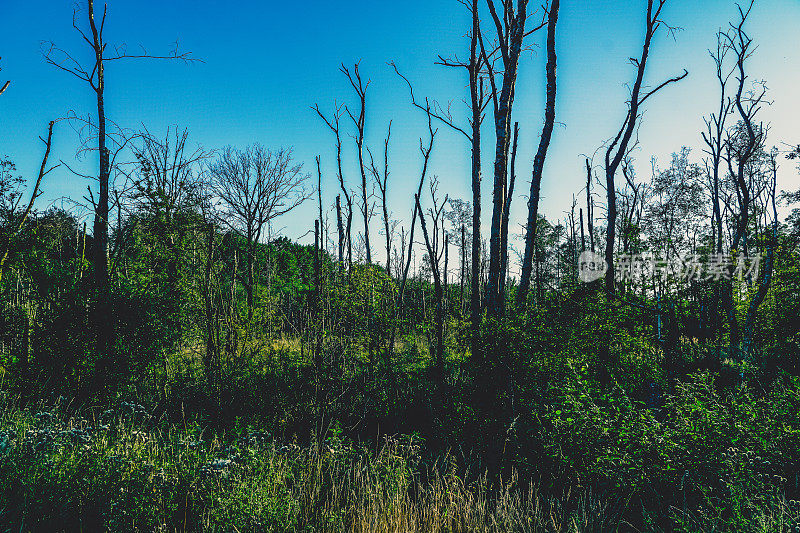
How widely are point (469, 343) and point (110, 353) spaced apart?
516cm

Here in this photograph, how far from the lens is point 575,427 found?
4.37 metres

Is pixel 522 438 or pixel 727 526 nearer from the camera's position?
pixel 727 526

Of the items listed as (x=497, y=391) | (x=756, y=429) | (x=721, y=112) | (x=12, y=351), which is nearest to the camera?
(x=756, y=429)

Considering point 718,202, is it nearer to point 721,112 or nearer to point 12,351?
point 721,112

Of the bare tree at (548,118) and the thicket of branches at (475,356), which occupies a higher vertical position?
the bare tree at (548,118)

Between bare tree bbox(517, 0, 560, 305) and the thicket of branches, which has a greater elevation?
bare tree bbox(517, 0, 560, 305)

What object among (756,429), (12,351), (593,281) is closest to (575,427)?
(756,429)

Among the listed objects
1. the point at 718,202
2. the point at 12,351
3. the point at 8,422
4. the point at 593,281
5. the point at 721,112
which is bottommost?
the point at 8,422

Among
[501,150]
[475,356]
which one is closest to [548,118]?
[501,150]

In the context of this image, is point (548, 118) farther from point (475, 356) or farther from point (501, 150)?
point (475, 356)

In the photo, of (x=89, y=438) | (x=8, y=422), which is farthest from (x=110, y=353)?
(x=89, y=438)

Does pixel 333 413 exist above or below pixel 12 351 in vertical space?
below

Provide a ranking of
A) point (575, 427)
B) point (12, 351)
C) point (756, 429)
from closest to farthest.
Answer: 1. point (756, 429)
2. point (575, 427)
3. point (12, 351)

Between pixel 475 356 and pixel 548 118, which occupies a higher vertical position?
pixel 548 118
